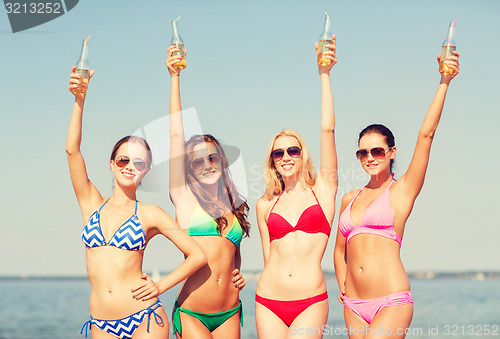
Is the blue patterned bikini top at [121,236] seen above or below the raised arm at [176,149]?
below

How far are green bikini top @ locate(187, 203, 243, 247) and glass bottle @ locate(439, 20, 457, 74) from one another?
352cm

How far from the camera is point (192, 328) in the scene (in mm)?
7434

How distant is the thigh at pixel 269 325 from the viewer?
7.29 metres

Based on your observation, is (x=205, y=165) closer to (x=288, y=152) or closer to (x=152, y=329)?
(x=288, y=152)

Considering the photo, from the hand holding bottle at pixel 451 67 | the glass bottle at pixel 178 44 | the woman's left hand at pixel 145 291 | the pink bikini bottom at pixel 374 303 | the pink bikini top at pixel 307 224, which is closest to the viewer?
the woman's left hand at pixel 145 291

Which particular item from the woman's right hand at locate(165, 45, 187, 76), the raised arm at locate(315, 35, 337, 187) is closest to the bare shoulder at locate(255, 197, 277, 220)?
the raised arm at locate(315, 35, 337, 187)

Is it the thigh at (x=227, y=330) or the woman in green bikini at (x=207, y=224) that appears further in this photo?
the thigh at (x=227, y=330)

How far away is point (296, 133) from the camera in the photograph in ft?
26.2

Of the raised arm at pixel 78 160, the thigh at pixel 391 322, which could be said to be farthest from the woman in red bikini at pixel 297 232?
the raised arm at pixel 78 160

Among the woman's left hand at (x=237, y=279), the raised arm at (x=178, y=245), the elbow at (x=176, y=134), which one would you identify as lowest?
the woman's left hand at (x=237, y=279)

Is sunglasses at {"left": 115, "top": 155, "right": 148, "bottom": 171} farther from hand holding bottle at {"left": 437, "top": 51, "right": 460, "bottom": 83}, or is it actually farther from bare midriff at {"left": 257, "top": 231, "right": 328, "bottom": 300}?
hand holding bottle at {"left": 437, "top": 51, "right": 460, "bottom": 83}

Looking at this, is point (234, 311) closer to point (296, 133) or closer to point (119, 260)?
point (119, 260)

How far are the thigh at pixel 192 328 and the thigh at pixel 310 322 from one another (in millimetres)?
1180

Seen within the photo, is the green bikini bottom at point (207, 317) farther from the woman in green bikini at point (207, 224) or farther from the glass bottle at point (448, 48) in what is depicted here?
the glass bottle at point (448, 48)
